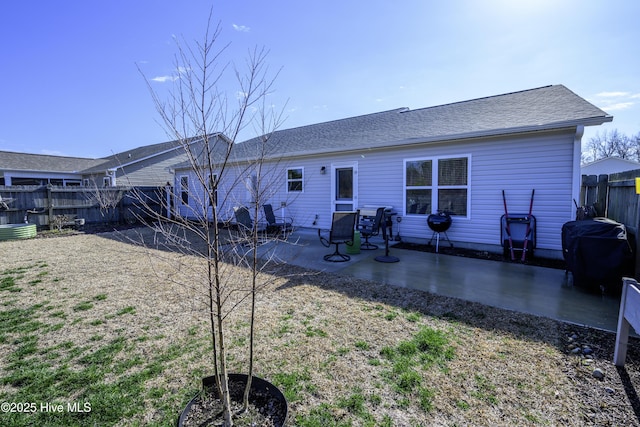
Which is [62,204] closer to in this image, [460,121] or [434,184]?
[434,184]

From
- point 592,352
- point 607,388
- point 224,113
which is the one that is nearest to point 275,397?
point 224,113

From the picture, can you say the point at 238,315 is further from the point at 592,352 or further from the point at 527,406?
the point at 592,352

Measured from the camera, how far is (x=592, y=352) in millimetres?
2566

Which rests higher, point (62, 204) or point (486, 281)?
point (62, 204)

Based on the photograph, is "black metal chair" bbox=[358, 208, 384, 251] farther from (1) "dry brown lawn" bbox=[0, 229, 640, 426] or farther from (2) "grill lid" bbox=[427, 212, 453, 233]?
(1) "dry brown lawn" bbox=[0, 229, 640, 426]

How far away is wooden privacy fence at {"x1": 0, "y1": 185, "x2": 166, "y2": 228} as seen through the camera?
1003cm

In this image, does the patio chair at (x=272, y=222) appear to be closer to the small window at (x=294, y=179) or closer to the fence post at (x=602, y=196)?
the small window at (x=294, y=179)

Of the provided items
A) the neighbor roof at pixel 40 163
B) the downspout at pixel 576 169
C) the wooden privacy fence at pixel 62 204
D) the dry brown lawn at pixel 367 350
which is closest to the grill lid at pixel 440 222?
the downspout at pixel 576 169

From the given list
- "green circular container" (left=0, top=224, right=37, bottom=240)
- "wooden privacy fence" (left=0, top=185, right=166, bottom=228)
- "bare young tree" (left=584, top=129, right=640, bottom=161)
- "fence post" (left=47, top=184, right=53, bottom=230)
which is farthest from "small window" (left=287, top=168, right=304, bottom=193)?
"bare young tree" (left=584, top=129, right=640, bottom=161)

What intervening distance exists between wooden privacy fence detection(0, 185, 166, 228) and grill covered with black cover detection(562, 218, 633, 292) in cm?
966

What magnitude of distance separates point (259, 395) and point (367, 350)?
108 centimetres

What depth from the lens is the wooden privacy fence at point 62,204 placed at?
10031mm

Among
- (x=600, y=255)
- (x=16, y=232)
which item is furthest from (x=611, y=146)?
(x=16, y=232)

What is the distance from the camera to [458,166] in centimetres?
675
